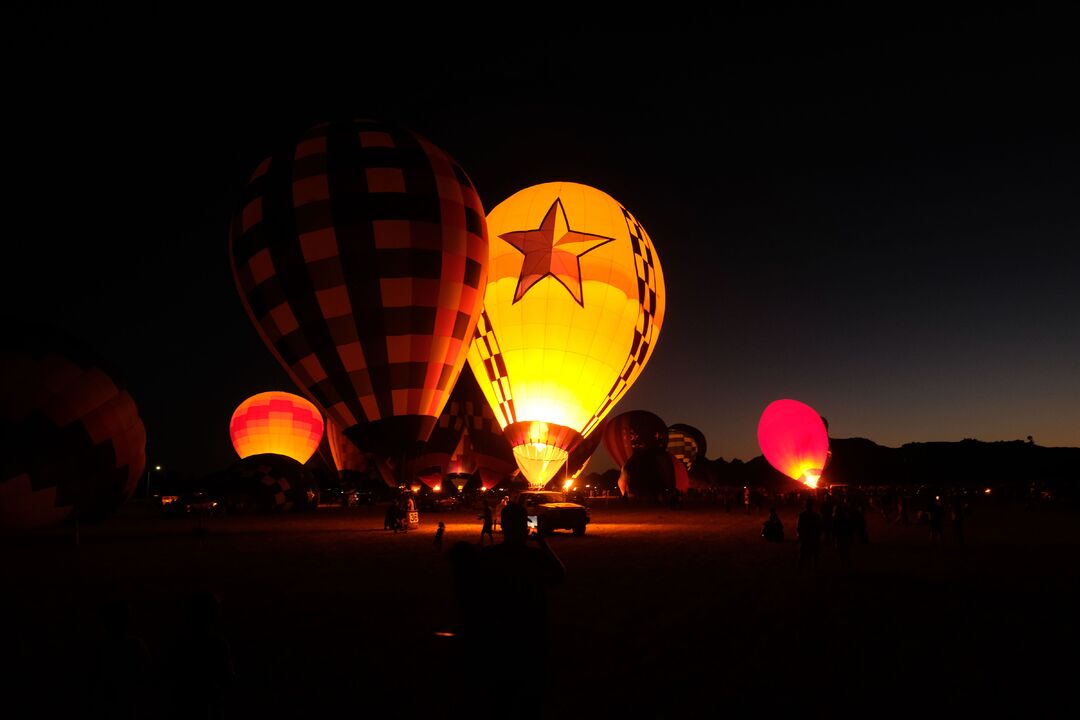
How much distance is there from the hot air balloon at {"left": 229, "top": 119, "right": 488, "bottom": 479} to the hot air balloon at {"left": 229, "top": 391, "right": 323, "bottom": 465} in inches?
1051

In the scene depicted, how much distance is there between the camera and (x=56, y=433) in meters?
15.1

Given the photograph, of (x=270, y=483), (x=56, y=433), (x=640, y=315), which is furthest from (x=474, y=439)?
(x=56, y=433)

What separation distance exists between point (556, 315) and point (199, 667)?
61.5ft

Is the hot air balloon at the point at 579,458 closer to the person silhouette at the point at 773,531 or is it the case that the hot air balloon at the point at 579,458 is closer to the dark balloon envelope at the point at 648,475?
the dark balloon envelope at the point at 648,475

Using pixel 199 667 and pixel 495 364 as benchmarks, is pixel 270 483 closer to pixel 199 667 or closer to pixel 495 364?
pixel 495 364

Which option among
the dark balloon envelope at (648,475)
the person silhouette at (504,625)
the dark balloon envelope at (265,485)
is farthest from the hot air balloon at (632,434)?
the person silhouette at (504,625)

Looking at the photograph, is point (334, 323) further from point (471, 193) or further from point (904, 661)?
point (904, 661)

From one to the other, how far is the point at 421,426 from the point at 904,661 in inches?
488

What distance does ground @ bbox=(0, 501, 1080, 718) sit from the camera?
464cm

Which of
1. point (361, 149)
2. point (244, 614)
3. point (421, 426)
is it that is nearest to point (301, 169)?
point (361, 149)

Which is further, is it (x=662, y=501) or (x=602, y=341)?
(x=662, y=501)

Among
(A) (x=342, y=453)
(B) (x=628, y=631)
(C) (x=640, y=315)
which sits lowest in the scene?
(B) (x=628, y=631)

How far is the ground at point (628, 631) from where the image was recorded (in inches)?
183

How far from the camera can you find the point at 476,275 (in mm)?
17812
